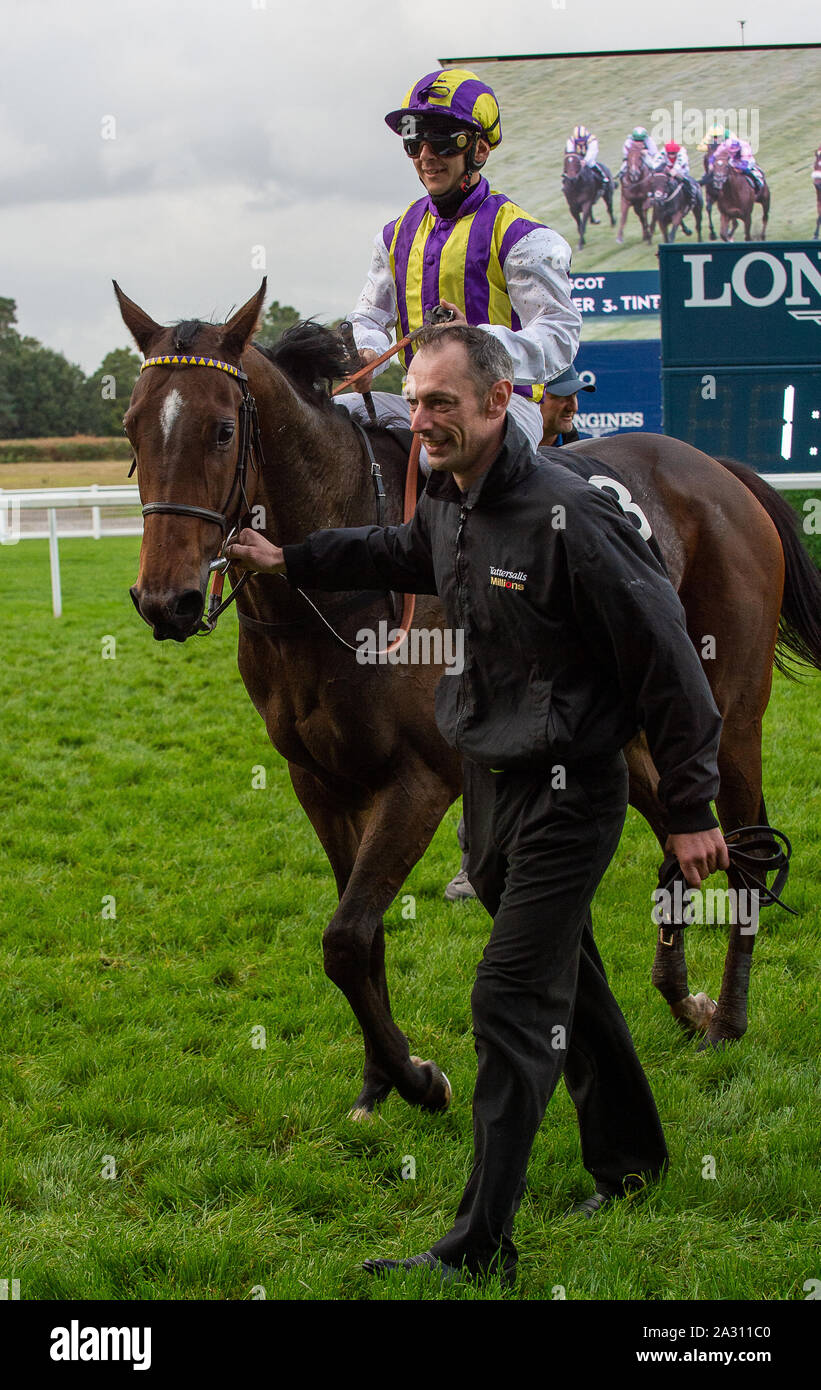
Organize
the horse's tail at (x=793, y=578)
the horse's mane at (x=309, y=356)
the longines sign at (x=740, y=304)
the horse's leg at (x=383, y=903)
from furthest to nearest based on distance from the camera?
the longines sign at (x=740, y=304)
the horse's tail at (x=793, y=578)
the horse's mane at (x=309, y=356)
the horse's leg at (x=383, y=903)

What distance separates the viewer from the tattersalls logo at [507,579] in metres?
2.62

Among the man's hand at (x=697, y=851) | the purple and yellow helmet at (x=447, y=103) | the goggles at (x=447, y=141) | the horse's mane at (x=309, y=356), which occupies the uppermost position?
the purple and yellow helmet at (x=447, y=103)

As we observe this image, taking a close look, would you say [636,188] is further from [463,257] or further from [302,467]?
[302,467]

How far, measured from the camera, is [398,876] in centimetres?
336

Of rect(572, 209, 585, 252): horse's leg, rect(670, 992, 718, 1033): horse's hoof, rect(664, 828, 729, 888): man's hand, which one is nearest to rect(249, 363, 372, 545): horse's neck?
rect(664, 828, 729, 888): man's hand

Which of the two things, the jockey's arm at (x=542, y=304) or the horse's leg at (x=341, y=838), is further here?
the horse's leg at (x=341, y=838)

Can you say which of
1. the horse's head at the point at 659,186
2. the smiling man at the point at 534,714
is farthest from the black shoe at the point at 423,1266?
the horse's head at the point at 659,186

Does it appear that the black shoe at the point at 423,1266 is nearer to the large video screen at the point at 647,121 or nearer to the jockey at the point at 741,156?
the large video screen at the point at 647,121

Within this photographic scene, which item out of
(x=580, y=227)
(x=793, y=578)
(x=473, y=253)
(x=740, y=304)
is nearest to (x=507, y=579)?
(x=473, y=253)

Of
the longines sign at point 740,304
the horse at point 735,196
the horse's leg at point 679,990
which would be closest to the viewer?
the horse's leg at point 679,990

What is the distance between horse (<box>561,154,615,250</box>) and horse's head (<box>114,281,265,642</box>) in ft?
60.9

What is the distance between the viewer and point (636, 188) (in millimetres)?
20281
